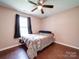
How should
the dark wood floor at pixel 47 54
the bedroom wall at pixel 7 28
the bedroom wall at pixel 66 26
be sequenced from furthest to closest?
1. the bedroom wall at pixel 66 26
2. the bedroom wall at pixel 7 28
3. the dark wood floor at pixel 47 54

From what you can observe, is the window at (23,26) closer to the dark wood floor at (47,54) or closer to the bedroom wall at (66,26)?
the dark wood floor at (47,54)

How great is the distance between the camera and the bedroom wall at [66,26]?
314 cm

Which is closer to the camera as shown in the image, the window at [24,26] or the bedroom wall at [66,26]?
the bedroom wall at [66,26]

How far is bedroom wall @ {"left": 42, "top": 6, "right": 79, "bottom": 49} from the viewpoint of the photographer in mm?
3145

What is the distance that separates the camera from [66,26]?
355cm

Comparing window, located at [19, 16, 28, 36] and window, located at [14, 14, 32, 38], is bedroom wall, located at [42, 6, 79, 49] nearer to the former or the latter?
window, located at [14, 14, 32, 38]

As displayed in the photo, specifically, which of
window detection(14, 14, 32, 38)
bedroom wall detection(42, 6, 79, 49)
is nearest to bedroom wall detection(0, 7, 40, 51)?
window detection(14, 14, 32, 38)

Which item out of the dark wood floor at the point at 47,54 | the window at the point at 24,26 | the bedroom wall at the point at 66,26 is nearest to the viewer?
the dark wood floor at the point at 47,54

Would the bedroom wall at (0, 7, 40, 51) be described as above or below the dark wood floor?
above

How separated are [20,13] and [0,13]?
1.18m

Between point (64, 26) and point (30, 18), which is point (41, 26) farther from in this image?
point (64, 26)

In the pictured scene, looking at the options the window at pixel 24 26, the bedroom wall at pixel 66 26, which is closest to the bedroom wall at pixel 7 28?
the window at pixel 24 26

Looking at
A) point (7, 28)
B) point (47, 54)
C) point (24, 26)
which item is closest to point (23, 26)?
point (24, 26)

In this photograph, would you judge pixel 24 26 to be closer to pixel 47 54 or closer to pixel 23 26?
pixel 23 26
